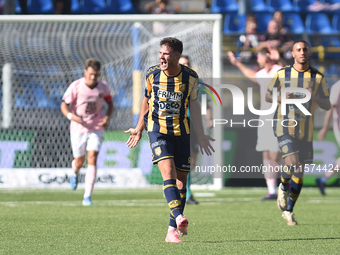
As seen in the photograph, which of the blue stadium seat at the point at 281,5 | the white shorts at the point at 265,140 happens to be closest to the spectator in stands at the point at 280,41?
the blue stadium seat at the point at 281,5

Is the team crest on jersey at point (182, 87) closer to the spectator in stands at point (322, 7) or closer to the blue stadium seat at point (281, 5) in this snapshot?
the blue stadium seat at point (281, 5)

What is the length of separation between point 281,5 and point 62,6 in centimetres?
659

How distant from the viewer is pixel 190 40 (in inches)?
449

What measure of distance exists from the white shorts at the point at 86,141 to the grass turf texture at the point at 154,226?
0.80m

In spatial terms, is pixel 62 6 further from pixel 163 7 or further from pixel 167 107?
pixel 167 107

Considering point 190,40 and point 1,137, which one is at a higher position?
point 190,40

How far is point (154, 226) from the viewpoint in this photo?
6.03m

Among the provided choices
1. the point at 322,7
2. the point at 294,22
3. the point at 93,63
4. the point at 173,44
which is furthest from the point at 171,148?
the point at 322,7

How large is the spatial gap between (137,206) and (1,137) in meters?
4.24

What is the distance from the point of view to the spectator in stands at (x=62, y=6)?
16.2 metres

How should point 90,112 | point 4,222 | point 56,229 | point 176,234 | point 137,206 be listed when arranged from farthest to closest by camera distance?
point 90,112
point 137,206
point 4,222
point 56,229
point 176,234

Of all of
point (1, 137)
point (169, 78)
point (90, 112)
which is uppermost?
point (169, 78)

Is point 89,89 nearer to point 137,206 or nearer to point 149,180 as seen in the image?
point 137,206

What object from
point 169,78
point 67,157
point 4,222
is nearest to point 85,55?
point 67,157
